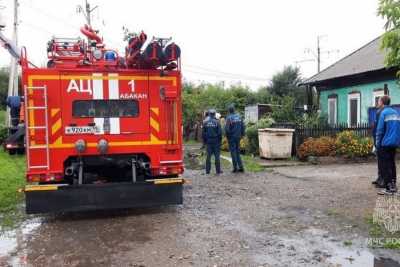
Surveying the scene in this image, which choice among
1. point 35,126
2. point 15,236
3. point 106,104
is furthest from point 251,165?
point 15,236

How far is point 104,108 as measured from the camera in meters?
7.95

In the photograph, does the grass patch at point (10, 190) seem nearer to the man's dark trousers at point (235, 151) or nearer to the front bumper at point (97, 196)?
the front bumper at point (97, 196)

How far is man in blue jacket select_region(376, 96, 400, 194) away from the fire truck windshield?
481cm

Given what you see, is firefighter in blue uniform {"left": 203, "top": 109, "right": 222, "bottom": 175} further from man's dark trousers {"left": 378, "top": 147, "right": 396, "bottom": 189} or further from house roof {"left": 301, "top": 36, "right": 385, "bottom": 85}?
house roof {"left": 301, "top": 36, "right": 385, "bottom": 85}

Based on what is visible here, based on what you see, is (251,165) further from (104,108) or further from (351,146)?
(104,108)

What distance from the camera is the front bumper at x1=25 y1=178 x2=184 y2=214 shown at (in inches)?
295

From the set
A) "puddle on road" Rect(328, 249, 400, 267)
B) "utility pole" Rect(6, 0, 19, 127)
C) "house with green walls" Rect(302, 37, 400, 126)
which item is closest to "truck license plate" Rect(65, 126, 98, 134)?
"puddle on road" Rect(328, 249, 400, 267)

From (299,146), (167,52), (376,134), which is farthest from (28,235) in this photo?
→ (299,146)

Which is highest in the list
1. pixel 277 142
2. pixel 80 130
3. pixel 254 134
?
pixel 80 130

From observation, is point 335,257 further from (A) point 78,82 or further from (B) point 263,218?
(A) point 78,82

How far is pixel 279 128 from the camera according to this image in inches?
637

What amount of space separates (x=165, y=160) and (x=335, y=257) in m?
3.53

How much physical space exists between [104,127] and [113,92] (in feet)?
1.95

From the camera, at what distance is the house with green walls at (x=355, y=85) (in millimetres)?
18172
